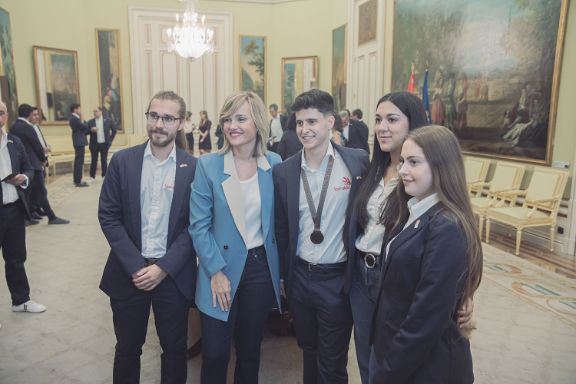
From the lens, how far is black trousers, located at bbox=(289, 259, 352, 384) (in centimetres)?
218

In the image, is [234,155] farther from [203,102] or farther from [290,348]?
[203,102]

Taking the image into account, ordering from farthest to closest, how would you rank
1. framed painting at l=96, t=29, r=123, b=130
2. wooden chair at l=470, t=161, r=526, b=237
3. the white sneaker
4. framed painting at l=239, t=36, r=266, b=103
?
framed painting at l=239, t=36, r=266, b=103, framed painting at l=96, t=29, r=123, b=130, wooden chair at l=470, t=161, r=526, b=237, the white sneaker

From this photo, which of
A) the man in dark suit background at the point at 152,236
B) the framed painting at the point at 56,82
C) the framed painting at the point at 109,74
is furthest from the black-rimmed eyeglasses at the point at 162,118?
the framed painting at the point at 109,74

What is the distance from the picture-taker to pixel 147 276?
7.34ft

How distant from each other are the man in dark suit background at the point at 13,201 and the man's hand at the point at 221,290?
2265 millimetres

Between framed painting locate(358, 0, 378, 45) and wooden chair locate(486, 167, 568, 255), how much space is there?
19.4 feet

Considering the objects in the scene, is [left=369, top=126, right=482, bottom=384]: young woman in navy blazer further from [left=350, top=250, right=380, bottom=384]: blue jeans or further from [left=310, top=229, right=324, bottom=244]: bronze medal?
[left=310, top=229, right=324, bottom=244]: bronze medal

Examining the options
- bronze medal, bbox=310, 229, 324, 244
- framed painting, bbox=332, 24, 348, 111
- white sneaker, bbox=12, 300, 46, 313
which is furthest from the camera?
framed painting, bbox=332, 24, 348, 111

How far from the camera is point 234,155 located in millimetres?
2295

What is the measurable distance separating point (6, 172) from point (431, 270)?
340 centimetres

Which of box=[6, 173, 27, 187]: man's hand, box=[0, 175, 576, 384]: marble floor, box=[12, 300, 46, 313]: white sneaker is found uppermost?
box=[6, 173, 27, 187]: man's hand

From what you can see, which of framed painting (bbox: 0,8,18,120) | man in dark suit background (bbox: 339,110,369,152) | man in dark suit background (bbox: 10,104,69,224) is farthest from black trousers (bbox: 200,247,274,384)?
framed painting (bbox: 0,8,18,120)

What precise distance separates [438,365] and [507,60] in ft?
20.4

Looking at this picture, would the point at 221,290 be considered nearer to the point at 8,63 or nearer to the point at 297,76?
the point at 8,63
